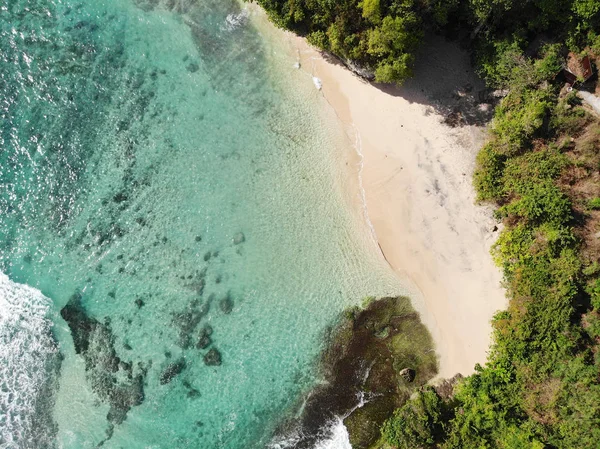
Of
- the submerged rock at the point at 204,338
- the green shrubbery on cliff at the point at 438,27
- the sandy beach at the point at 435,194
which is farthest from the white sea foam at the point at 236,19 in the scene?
the submerged rock at the point at 204,338

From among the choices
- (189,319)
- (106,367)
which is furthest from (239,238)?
(106,367)

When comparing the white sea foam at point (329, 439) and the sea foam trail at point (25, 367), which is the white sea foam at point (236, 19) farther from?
the white sea foam at point (329, 439)

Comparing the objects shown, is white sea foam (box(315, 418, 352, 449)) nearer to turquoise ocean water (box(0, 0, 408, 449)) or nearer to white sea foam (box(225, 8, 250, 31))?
turquoise ocean water (box(0, 0, 408, 449))

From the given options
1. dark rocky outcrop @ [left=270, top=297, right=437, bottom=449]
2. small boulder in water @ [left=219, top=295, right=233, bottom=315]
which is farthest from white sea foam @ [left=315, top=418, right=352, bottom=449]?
small boulder in water @ [left=219, top=295, right=233, bottom=315]

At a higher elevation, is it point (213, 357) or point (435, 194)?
point (435, 194)

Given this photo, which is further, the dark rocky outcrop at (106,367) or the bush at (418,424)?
the dark rocky outcrop at (106,367)

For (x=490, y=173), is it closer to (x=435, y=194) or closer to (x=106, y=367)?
(x=435, y=194)

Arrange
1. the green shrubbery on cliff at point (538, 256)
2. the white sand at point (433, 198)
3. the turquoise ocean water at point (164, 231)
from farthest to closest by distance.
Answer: the turquoise ocean water at point (164, 231), the white sand at point (433, 198), the green shrubbery on cliff at point (538, 256)
